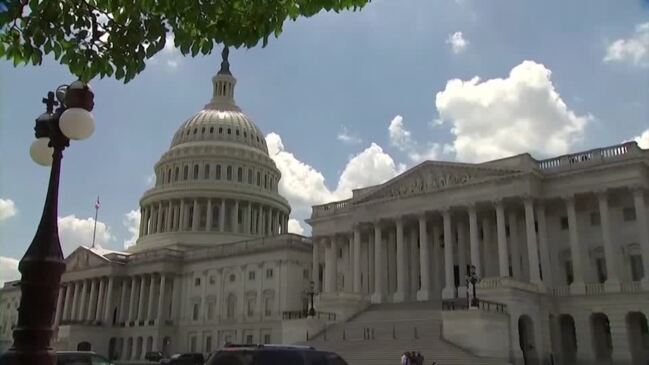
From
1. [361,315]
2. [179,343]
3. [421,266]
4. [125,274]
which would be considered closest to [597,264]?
[421,266]

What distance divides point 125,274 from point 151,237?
37.7ft

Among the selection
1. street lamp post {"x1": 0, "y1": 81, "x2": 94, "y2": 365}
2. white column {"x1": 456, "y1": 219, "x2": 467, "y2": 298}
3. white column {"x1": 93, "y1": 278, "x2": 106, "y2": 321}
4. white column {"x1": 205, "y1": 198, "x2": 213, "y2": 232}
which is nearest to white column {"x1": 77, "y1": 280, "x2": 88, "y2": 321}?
white column {"x1": 93, "y1": 278, "x2": 106, "y2": 321}

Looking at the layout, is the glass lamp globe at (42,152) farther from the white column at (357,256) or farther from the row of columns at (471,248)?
the white column at (357,256)

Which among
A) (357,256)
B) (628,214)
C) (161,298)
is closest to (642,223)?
(628,214)

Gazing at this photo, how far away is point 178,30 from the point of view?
1038 cm

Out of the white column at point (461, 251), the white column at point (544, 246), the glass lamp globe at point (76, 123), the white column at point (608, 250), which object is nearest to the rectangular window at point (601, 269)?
the white column at point (608, 250)

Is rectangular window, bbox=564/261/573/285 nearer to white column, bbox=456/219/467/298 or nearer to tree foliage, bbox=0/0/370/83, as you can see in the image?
white column, bbox=456/219/467/298

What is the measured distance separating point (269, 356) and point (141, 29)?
414 inches

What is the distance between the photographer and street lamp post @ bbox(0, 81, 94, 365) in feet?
31.4

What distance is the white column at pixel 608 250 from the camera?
1971 inches

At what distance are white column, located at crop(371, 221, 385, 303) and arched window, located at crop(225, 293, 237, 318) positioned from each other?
2673 centimetres

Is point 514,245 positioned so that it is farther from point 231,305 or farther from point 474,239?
point 231,305

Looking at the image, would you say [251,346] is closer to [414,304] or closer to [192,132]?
[414,304]

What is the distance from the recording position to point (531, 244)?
53781 mm
